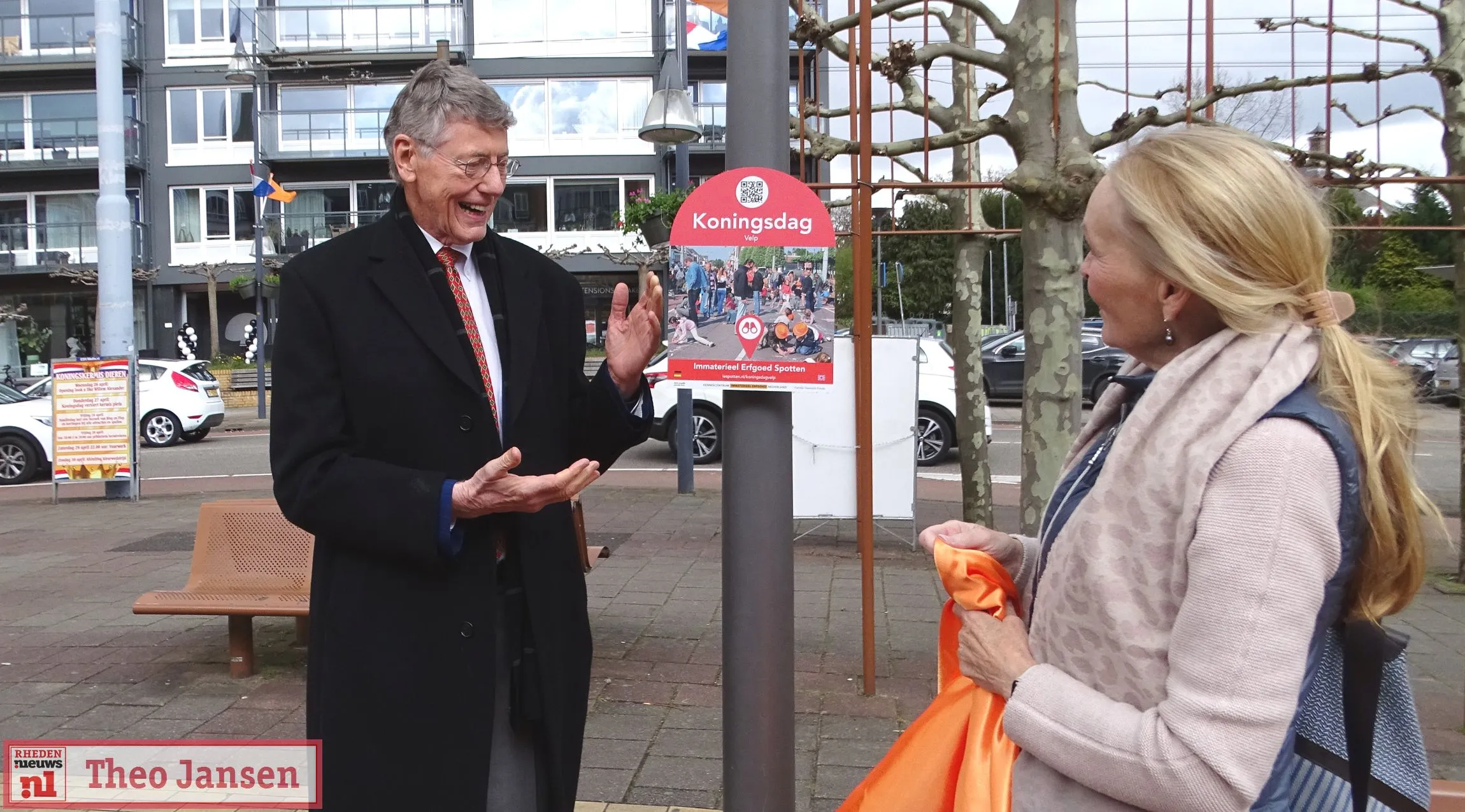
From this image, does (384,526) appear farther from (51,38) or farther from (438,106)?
(51,38)

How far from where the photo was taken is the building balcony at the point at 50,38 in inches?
1318

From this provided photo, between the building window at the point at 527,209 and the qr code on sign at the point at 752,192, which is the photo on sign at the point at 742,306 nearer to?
the qr code on sign at the point at 752,192

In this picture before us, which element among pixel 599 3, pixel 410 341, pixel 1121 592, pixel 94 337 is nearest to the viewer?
pixel 1121 592

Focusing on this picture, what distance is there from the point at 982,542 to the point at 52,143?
39059mm

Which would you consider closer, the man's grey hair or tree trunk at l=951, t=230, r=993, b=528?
the man's grey hair

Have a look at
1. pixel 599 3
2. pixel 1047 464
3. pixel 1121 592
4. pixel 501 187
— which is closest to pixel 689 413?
pixel 1047 464

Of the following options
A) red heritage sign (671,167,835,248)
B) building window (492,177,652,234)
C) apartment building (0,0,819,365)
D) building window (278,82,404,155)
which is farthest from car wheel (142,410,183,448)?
red heritage sign (671,167,835,248)

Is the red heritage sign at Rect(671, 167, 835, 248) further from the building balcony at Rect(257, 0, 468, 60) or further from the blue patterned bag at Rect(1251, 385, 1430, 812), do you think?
the building balcony at Rect(257, 0, 468, 60)

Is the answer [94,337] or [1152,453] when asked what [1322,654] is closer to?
[1152,453]

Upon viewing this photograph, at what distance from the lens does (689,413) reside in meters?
10.4

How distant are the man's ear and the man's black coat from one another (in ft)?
0.51

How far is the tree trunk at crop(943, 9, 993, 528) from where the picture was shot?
828 centimetres

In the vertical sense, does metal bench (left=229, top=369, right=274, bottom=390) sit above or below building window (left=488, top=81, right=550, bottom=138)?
below

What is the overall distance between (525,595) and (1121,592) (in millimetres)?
1199
